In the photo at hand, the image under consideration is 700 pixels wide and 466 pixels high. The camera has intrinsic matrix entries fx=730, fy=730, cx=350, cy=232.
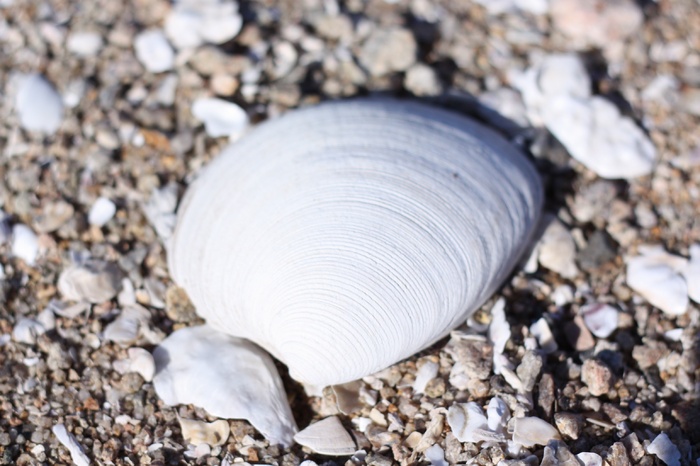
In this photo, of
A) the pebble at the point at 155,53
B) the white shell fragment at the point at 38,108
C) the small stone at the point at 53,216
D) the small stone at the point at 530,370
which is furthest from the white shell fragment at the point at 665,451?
the white shell fragment at the point at 38,108

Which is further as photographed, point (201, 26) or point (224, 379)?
point (201, 26)

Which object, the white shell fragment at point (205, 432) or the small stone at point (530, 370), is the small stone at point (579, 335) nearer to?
the small stone at point (530, 370)

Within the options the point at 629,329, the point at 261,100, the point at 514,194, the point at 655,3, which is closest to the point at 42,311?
the point at 261,100

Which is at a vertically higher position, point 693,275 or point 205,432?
point 693,275

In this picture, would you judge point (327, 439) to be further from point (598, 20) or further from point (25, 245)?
point (598, 20)

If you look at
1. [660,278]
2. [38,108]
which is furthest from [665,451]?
[38,108]
